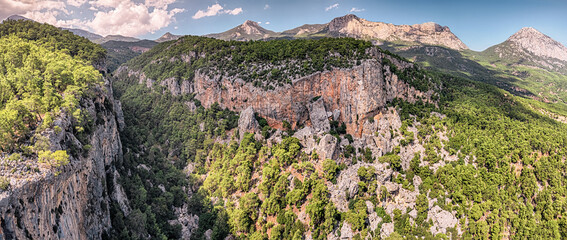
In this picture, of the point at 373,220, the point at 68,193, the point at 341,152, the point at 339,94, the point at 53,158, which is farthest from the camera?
the point at 339,94

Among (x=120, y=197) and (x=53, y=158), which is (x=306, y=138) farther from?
(x=53, y=158)

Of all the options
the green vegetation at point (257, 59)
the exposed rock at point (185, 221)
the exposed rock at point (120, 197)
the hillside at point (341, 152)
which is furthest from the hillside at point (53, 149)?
the green vegetation at point (257, 59)

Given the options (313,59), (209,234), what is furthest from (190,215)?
(313,59)

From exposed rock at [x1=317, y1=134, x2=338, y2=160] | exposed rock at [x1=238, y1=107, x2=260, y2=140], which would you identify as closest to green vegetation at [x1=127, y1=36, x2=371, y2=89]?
exposed rock at [x1=238, y1=107, x2=260, y2=140]

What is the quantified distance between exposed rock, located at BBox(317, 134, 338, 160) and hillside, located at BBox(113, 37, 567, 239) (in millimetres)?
272

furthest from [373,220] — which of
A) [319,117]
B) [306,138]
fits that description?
[319,117]

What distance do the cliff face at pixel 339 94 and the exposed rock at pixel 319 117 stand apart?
1248mm

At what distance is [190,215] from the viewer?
7381cm

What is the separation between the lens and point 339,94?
271ft

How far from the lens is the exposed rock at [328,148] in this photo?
71.9m

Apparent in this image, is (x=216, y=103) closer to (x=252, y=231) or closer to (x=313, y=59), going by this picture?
(x=313, y=59)

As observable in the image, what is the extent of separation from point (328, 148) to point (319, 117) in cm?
1271

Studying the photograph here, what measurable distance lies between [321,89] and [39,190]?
6741 centimetres

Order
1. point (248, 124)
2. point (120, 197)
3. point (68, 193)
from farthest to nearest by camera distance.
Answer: point (248, 124)
point (120, 197)
point (68, 193)
